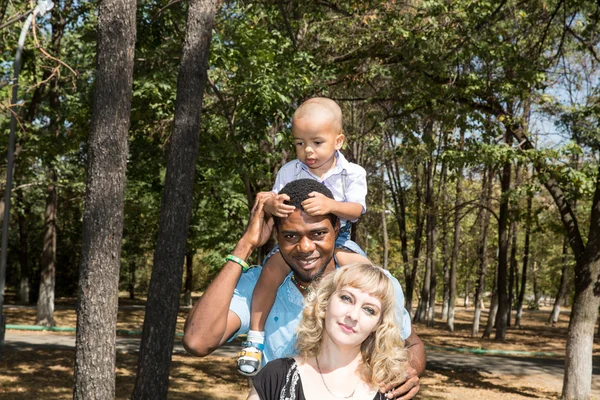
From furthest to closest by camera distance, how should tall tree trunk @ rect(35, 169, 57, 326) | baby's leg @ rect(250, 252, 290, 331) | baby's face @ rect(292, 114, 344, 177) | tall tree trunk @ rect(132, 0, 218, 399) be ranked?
tall tree trunk @ rect(35, 169, 57, 326), tall tree trunk @ rect(132, 0, 218, 399), baby's face @ rect(292, 114, 344, 177), baby's leg @ rect(250, 252, 290, 331)

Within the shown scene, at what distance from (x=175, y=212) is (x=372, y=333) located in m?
6.29

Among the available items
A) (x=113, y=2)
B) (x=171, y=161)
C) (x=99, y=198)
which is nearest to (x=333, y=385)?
(x=99, y=198)

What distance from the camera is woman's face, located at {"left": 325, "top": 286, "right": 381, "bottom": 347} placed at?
110 inches

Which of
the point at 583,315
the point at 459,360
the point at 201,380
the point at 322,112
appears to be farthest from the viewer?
the point at 459,360

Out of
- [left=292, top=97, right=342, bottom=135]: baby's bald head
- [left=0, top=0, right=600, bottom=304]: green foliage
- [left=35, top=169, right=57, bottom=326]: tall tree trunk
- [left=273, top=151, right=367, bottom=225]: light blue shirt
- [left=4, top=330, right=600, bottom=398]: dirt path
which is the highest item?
[left=0, top=0, right=600, bottom=304]: green foliage

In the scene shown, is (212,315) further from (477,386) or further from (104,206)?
(477,386)

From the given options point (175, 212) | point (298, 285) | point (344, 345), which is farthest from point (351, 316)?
point (175, 212)

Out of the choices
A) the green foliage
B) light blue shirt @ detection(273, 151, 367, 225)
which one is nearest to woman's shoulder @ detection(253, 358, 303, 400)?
light blue shirt @ detection(273, 151, 367, 225)

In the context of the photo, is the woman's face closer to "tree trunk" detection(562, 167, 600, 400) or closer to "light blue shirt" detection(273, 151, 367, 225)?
"light blue shirt" detection(273, 151, 367, 225)

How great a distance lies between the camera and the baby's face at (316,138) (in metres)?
3.65

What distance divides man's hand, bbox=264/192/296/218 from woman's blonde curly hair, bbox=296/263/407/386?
37 centimetres

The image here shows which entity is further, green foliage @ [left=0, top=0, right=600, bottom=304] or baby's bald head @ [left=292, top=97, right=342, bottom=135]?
green foliage @ [left=0, top=0, right=600, bottom=304]

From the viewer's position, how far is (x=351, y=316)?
2781 mm

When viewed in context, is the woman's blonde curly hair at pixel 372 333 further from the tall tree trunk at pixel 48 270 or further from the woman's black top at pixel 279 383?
the tall tree trunk at pixel 48 270
